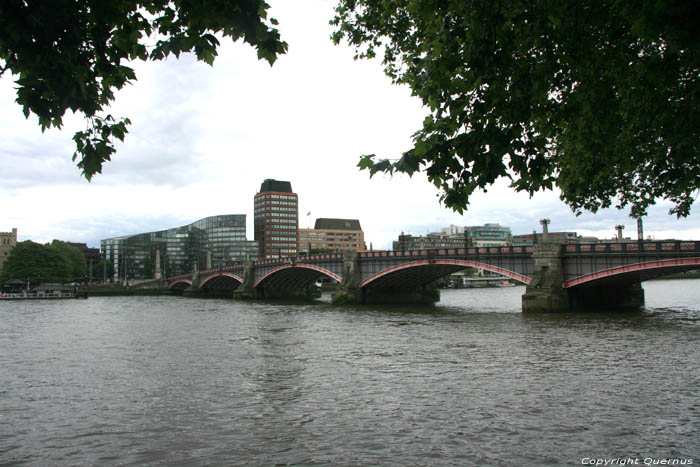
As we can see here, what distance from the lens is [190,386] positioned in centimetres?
1719

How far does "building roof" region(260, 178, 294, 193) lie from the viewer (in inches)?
7608

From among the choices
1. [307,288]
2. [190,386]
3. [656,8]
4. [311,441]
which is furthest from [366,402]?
[307,288]

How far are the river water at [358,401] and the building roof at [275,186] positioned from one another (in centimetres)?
16579

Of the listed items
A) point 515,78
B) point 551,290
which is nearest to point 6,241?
point 551,290

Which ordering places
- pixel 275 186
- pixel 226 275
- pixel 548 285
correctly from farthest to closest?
pixel 275 186
pixel 226 275
pixel 548 285

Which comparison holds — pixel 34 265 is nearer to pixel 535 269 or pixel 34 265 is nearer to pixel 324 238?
pixel 324 238

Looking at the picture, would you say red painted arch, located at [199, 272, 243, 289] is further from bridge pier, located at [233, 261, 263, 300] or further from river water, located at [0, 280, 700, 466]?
river water, located at [0, 280, 700, 466]

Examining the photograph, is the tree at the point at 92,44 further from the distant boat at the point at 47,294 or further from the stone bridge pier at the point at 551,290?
the distant boat at the point at 47,294

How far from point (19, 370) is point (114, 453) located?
13178 millimetres

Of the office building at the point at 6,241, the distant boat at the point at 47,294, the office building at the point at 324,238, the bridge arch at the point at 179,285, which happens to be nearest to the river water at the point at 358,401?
the distant boat at the point at 47,294

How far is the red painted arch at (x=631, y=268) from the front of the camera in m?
38.2

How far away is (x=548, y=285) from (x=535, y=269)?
2.03 meters

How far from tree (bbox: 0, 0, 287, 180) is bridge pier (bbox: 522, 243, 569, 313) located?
40.1 m

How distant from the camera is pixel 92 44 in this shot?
27.3ft
